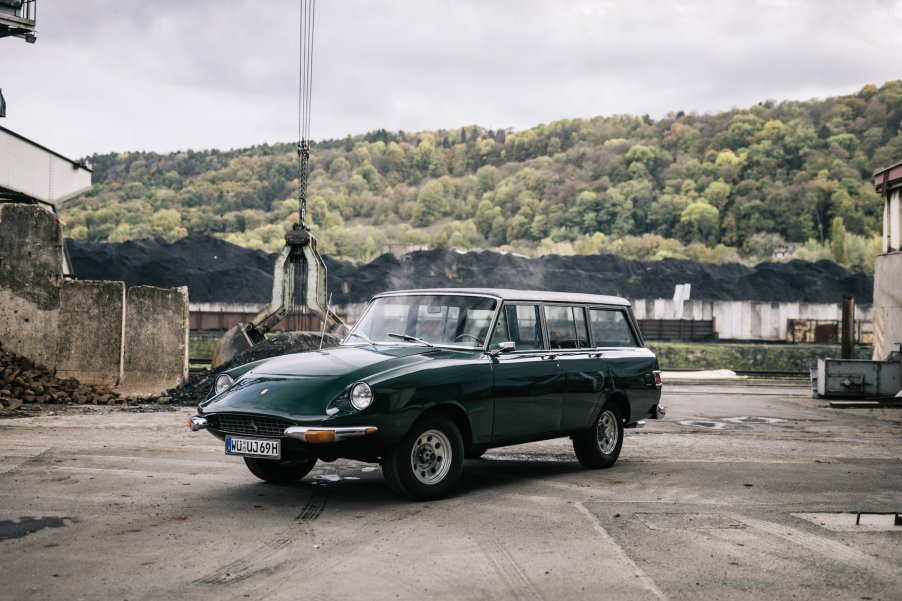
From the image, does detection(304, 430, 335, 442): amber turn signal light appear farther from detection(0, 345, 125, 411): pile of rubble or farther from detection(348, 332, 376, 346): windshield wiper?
detection(0, 345, 125, 411): pile of rubble

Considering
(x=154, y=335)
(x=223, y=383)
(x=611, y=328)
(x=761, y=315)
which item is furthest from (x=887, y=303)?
(x=761, y=315)

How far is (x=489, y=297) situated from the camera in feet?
28.2

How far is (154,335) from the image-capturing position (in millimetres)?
18156

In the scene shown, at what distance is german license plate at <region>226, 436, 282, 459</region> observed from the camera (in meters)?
7.09

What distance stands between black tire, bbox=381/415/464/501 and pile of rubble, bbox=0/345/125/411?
34.6 feet

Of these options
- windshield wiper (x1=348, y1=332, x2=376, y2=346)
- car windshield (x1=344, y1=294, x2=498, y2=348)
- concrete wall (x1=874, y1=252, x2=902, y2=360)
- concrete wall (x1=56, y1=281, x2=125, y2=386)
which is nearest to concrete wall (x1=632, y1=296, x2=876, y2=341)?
concrete wall (x1=874, y1=252, x2=902, y2=360)

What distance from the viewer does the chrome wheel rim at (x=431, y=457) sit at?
24.7ft

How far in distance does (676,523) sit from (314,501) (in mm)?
2981

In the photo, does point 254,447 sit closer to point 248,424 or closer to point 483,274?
point 248,424

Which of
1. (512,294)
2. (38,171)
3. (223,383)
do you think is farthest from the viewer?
(38,171)

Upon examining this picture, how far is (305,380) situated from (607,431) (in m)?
4.02

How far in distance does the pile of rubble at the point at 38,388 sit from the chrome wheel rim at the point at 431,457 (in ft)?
34.6

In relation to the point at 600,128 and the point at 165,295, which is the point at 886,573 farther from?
the point at 600,128

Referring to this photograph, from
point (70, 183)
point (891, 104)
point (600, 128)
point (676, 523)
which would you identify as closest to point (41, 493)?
point (676, 523)
